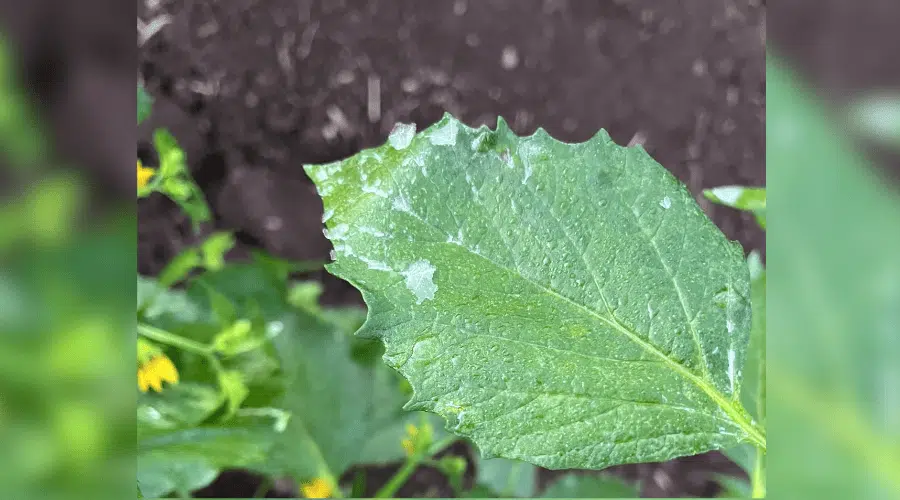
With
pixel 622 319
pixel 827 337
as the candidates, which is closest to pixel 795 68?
pixel 827 337

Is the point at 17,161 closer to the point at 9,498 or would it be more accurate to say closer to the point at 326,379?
the point at 9,498

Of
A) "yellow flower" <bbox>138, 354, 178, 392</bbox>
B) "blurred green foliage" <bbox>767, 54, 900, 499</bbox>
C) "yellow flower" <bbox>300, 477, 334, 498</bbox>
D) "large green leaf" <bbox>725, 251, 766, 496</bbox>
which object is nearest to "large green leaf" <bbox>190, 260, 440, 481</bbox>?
"yellow flower" <bbox>300, 477, 334, 498</bbox>

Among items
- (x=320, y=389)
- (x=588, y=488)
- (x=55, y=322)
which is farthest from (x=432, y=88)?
(x=55, y=322)

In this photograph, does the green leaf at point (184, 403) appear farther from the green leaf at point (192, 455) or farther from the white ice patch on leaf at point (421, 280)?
the white ice patch on leaf at point (421, 280)

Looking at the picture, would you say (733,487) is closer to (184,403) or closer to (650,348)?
(650,348)

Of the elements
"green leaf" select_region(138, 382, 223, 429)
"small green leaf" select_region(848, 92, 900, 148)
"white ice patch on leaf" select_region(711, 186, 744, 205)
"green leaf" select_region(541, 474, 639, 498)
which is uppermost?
"white ice patch on leaf" select_region(711, 186, 744, 205)

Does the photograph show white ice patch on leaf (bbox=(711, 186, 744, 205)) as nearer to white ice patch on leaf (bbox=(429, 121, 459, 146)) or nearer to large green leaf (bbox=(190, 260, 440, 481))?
white ice patch on leaf (bbox=(429, 121, 459, 146))

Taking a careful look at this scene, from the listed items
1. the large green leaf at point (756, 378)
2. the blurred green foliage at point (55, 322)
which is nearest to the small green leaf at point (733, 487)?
the large green leaf at point (756, 378)
